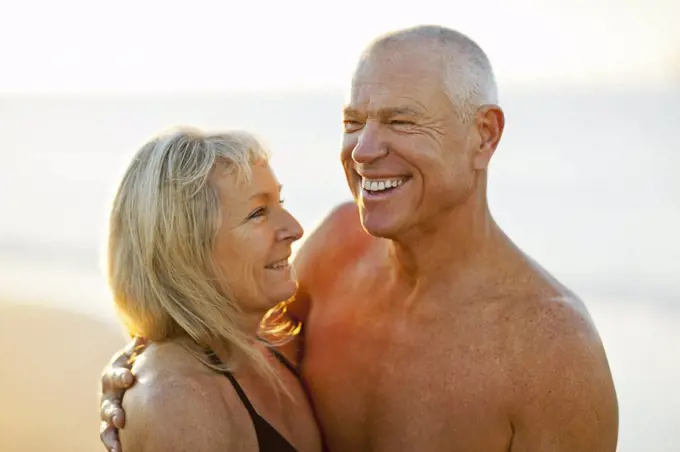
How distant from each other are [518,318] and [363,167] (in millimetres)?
764

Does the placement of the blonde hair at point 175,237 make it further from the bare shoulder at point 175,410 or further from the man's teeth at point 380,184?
the man's teeth at point 380,184

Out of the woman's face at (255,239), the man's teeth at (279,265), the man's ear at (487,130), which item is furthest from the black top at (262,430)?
the man's ear at (487,130)

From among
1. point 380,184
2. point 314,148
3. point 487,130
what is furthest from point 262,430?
point 314,148

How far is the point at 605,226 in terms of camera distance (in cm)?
1359

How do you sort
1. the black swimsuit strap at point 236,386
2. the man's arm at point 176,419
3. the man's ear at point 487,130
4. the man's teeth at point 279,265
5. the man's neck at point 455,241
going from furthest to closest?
the man's neck at point 455,241 → the man's ear at point 487,130 → the man's teeth at point 279,265 → the black swimsuit strap at point 236,386 → the man's arm at point 176,419

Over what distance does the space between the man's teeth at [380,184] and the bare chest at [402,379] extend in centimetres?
58

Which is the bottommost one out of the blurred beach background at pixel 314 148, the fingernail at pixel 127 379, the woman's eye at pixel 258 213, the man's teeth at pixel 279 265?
the blurred beach background at pixel 314 148

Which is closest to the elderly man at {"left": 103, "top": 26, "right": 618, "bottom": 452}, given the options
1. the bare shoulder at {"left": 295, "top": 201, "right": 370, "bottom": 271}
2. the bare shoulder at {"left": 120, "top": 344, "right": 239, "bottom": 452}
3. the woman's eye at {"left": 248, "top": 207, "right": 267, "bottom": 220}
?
the bare shoulder at {"left": 120, "top": 344, "right": 239, "bottom": 452}

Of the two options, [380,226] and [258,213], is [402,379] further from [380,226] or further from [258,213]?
[258,213]

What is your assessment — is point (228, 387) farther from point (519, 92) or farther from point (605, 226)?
point (519, 92)

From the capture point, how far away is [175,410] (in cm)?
351

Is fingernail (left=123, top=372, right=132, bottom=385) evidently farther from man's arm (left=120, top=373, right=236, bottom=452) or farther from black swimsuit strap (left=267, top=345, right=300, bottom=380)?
black swimsuit strap (left=267, top=345, right=300, bottom=380)

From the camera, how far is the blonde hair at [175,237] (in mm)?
3699

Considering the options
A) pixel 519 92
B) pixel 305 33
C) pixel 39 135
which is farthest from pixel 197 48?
pixel 519 92
